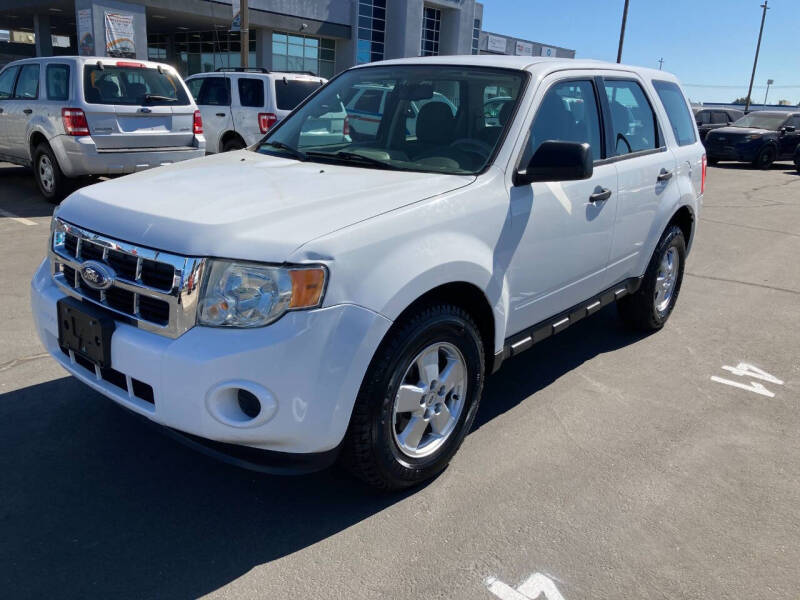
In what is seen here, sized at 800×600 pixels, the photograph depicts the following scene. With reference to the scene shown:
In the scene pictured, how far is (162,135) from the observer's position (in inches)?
363

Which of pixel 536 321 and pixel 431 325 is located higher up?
pixel 431 325

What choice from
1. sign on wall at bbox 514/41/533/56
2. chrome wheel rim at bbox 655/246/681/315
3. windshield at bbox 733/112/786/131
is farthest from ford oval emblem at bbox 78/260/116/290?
sign on wall at bbox 514/41/533/56

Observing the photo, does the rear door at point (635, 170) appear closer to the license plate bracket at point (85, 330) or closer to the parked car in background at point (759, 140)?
the license plate bracket at point (85, 330)

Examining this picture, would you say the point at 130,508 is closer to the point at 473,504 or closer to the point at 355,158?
the point at 473,504

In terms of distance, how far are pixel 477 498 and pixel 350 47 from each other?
35.4 meters

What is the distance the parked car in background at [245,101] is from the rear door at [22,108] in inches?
131

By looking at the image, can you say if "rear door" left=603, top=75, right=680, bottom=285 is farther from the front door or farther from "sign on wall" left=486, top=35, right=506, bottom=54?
"sign on wall" left=486, top=35, right=506, bottom=54

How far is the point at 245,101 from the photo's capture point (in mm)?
11922

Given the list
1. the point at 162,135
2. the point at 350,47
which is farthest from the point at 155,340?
the point at 350,47

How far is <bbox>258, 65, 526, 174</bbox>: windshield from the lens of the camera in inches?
136

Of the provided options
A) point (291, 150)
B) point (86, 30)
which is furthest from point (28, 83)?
point (86, 30)

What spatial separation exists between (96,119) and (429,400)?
7.39m

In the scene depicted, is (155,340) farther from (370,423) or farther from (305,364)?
(370,423)

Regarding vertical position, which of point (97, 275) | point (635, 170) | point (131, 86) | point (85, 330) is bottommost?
point (85, 330)
